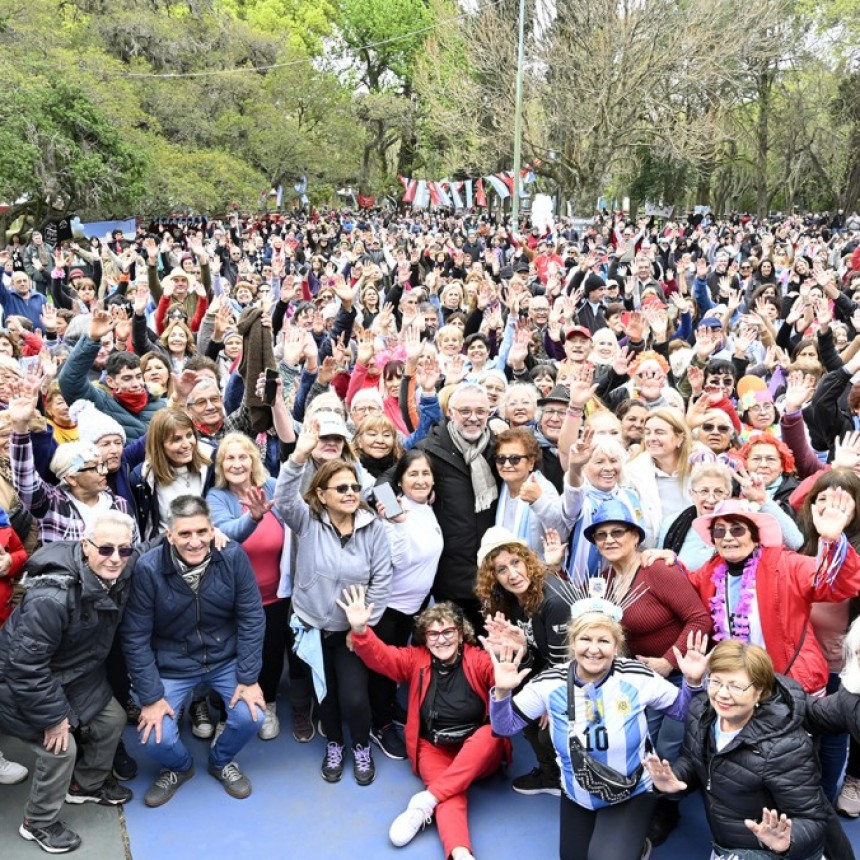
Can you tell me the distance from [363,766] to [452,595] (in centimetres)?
96

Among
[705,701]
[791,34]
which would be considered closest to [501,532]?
[705,701]

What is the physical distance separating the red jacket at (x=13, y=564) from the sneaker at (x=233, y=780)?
4.08 feet

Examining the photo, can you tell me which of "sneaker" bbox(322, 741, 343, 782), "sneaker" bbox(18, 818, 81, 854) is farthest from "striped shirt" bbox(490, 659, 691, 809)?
"sneaker" bbox(18, 818, 81, 854)

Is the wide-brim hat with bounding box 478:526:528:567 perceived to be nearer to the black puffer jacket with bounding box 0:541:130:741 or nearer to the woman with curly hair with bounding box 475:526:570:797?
the woman with curly hair with bounding box 475:526:570:797

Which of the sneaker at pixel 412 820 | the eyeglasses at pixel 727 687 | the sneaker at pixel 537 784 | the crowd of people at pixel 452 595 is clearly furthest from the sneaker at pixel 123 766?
the eyeglasses at pixel 727 687

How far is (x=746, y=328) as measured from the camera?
7199mm

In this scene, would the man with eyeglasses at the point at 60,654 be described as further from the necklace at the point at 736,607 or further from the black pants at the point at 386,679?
the necklace at the point at 736,607

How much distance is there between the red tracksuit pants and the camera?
12.0 ft

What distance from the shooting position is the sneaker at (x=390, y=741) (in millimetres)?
4246

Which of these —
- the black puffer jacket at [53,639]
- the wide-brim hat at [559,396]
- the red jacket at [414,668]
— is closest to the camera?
the black puffer jacket at [53,639]

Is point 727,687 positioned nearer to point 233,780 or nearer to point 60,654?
point 233,780

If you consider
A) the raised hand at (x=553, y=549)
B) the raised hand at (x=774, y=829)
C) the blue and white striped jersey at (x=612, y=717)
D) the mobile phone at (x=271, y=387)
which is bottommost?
the raised hand at (x=774, y=829)

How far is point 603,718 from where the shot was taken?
10.7 feet

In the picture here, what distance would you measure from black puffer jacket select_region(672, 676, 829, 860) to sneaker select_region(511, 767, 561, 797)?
40.4 inches
